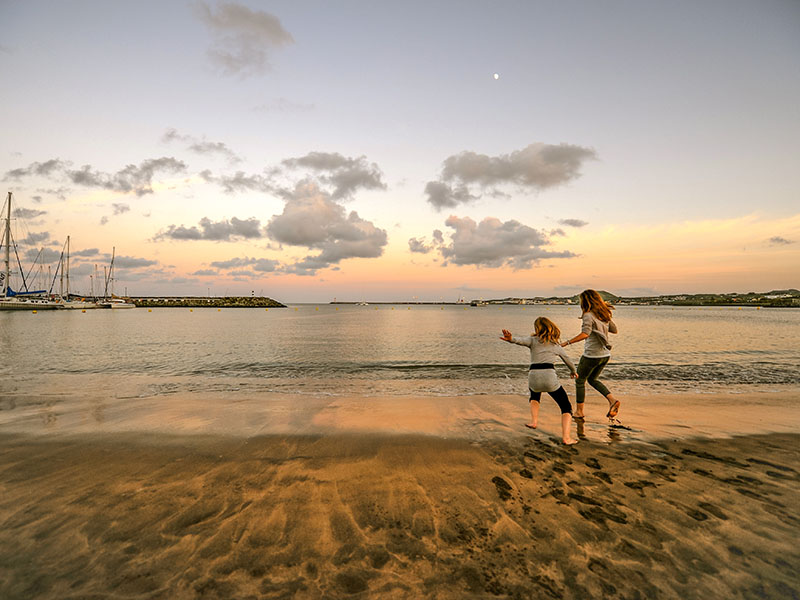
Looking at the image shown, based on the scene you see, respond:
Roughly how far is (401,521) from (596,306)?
6902mm

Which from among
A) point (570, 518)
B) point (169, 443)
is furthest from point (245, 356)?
point (570, 518)

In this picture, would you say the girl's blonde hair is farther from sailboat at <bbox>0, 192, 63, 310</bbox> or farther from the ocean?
sailboat at <bbox>0, 192, 63, 310</bbox>

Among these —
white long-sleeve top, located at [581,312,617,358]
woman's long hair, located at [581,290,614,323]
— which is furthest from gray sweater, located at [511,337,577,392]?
woman's long hair, located at [581,290,614,323]

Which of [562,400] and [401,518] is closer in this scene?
[401,518]

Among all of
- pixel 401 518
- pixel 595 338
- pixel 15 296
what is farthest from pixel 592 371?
pixel 15 296

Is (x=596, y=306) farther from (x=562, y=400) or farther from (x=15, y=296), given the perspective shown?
(x=15, y=296)

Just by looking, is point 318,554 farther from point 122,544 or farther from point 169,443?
point 169,443

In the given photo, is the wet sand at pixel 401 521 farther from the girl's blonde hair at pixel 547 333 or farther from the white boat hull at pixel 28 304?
the white boat hull at pixel 28 304

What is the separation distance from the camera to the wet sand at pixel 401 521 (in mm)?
3582

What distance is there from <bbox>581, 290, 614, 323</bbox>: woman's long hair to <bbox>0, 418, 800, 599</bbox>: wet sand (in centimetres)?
298

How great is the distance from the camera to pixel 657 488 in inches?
215

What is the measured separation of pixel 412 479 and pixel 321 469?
1.72 metres

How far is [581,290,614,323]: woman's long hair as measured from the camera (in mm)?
8492

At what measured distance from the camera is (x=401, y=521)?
4.63 m
